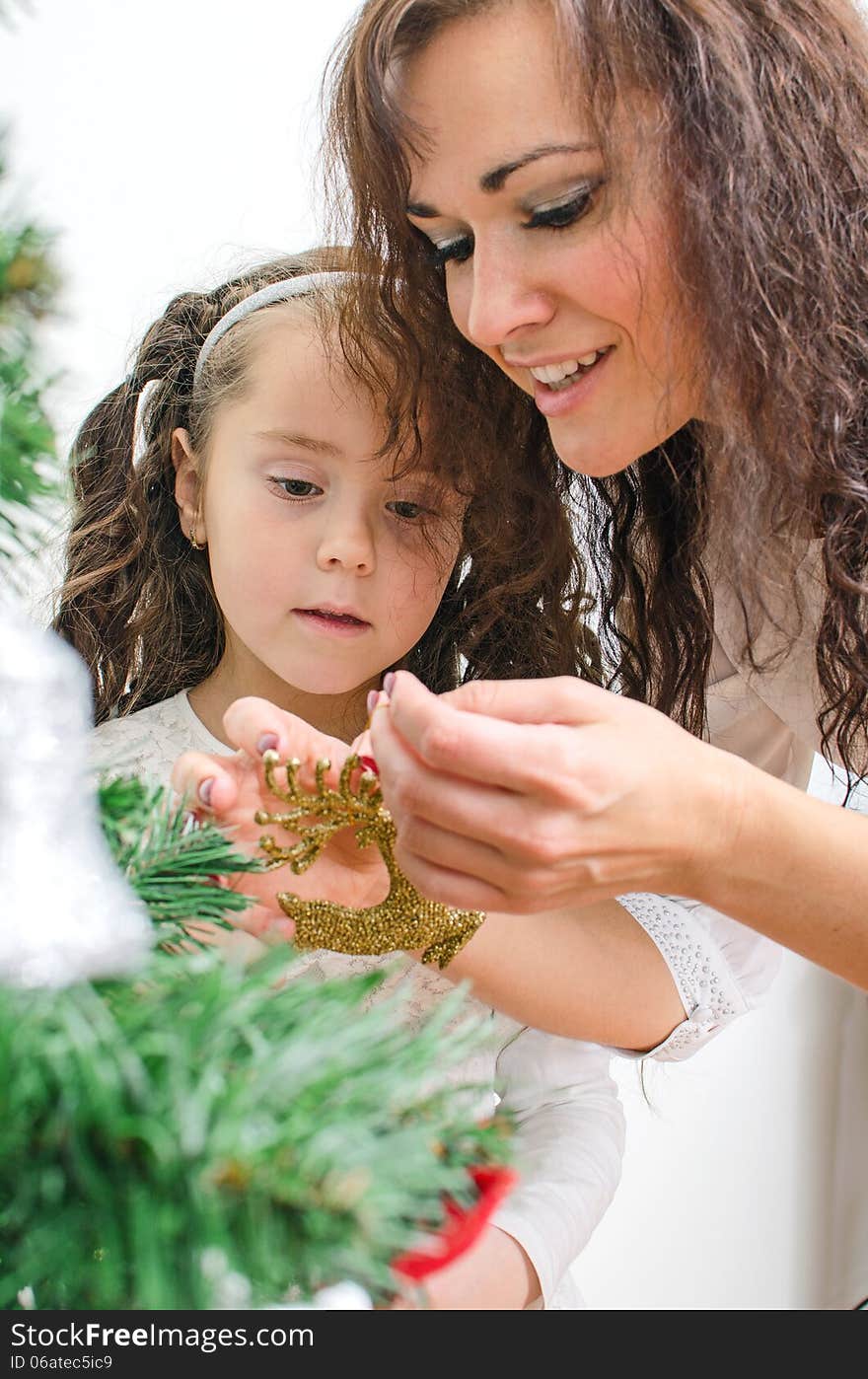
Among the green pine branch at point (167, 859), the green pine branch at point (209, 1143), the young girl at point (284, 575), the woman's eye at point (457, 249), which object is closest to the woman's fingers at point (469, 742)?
the green pine branch at point (167, 859)

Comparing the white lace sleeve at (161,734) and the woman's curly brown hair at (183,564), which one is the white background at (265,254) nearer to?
the woman's curly brown hair at (183,564)

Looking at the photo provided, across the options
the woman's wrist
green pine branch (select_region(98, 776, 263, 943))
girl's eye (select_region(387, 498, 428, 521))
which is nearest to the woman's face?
girl's eye (select_region(387, 498, 428, 521))

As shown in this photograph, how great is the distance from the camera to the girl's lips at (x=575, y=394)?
87cm

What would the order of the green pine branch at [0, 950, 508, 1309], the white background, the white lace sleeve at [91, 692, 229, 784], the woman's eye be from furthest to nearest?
the white lace sleeve at [91, 692, 229, 784]
the woman's eye
the white background
the green pine branch at [0, 950, 508, 1309]

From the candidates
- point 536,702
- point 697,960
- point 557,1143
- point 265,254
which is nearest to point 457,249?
point 265,254

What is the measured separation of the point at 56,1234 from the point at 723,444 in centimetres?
71

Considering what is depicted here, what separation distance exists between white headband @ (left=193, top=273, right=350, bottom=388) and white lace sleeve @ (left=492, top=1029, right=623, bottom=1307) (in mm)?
612

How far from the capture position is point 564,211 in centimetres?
79

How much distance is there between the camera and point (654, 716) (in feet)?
2.08

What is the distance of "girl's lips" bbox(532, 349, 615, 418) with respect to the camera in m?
0.87

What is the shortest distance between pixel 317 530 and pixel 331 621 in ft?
0.22

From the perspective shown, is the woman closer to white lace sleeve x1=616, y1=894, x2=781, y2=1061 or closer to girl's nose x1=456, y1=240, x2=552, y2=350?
girl's nose x1=456, y1=240, x2=552, y2=350

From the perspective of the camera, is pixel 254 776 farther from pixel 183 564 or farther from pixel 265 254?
pixel 265 254
